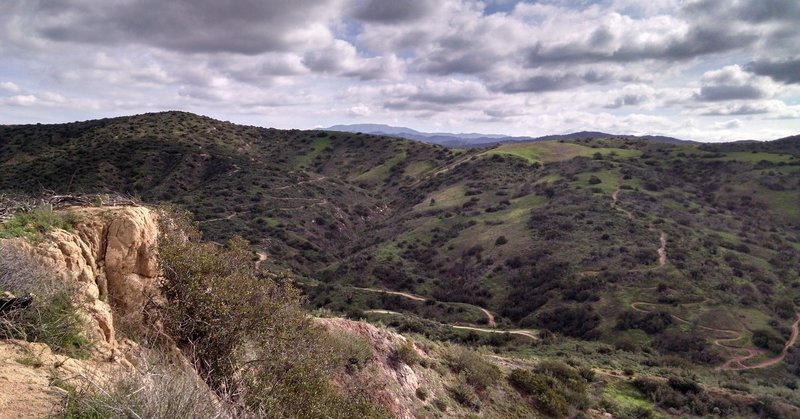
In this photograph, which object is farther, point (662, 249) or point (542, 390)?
point (662, 249)

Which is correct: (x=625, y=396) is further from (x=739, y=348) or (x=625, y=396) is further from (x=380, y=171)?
(x=380, y=171)

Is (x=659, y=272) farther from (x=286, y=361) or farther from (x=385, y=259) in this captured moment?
(x=286, y=361)

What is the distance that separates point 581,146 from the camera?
300ft

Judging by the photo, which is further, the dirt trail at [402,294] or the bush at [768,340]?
the dirt trail at [402,294]

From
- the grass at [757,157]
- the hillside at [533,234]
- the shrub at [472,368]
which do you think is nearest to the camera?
the shrub at [472,368]

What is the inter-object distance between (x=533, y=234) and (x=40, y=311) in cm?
4611

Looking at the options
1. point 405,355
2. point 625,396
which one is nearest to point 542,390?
point 625,396

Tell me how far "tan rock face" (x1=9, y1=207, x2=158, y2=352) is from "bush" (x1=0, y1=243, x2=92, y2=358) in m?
0.36

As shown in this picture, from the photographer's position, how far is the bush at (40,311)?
5.80 m

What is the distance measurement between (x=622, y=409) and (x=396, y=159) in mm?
→ 87154

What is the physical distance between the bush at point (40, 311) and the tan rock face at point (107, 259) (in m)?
0.36

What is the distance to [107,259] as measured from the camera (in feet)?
27.2

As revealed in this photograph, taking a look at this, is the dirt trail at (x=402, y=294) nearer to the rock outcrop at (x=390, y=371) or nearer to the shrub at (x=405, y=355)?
the rock outcrop at (x=390, y=371)

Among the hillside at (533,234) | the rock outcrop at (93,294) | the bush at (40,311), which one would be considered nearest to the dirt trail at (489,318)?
the hillside at (533,234)
